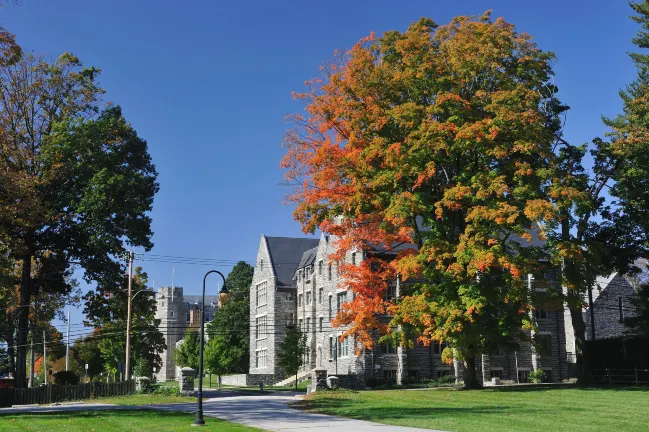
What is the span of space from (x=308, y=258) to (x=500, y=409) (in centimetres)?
4384

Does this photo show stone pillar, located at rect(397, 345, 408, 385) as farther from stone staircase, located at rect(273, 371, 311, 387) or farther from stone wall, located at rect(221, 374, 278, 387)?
stone wall, located at rect(221, 374, 278, 387)

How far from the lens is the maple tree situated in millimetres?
32094

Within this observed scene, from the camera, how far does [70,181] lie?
135 feet

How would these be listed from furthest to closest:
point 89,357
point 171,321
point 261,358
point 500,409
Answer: point 171,321
point 89,357
point 261,358
point 500,409

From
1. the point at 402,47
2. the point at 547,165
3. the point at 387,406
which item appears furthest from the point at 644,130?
the point at 387,406

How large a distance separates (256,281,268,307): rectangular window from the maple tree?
112 feet

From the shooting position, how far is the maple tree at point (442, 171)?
105 ft

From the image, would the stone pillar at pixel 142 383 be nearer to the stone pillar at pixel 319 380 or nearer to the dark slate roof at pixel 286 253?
the stone pillar at pixel 319 380

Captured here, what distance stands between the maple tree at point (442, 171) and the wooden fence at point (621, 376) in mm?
8611

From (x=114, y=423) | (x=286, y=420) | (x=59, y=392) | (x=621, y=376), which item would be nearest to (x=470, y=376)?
(x=621, y=376)

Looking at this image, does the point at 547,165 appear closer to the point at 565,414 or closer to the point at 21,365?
the point at 565,414

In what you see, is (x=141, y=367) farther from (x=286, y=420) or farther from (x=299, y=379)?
(x=286, y=420)

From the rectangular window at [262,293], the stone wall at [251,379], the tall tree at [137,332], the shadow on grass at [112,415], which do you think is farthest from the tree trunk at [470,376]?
the rectangular window at [262,293]

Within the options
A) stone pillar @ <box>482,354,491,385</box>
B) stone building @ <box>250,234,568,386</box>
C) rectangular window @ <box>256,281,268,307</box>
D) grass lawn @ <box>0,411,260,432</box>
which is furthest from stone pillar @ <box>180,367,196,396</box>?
rectangular window @ <box>256,281,268,307</box>
